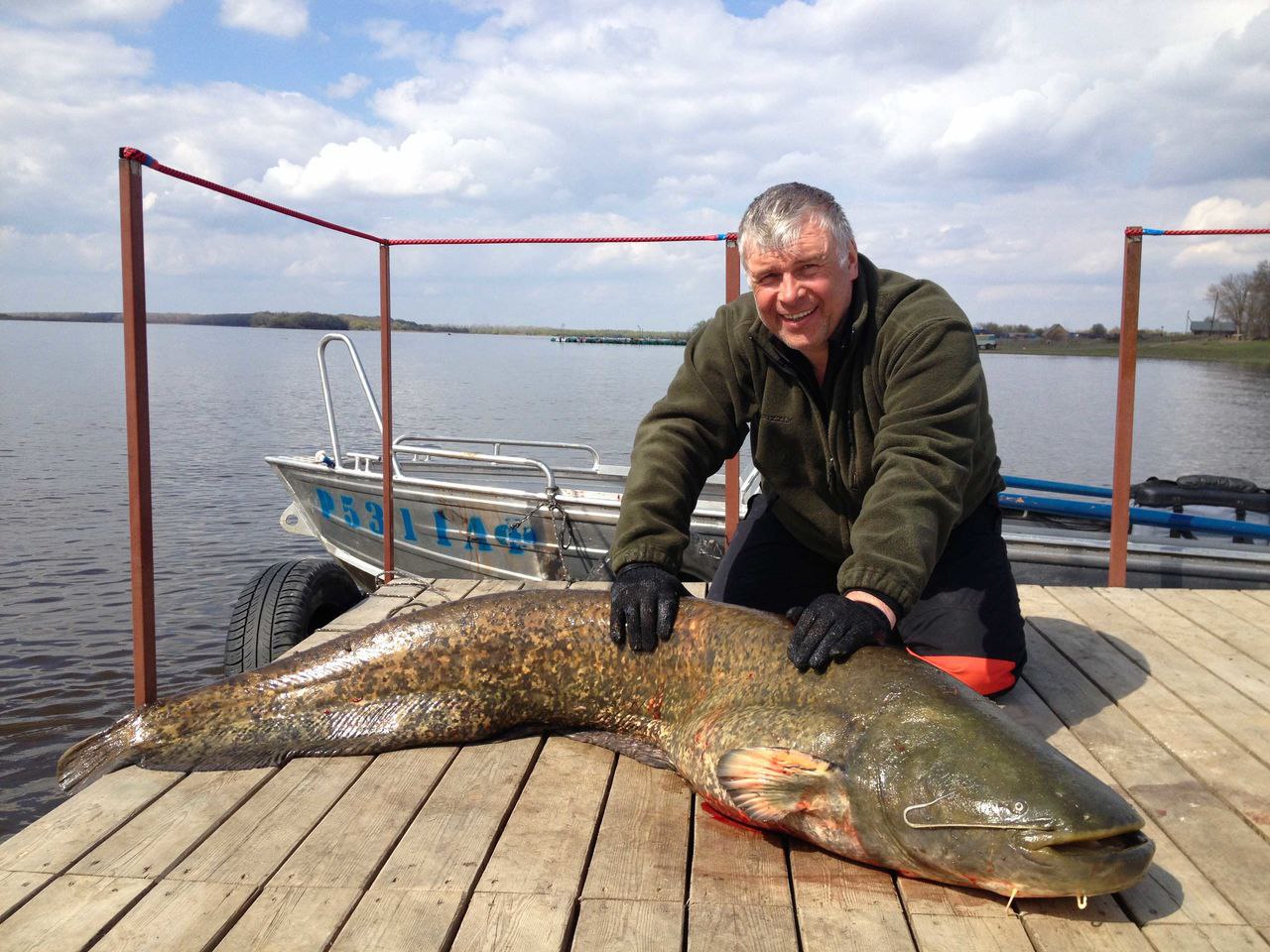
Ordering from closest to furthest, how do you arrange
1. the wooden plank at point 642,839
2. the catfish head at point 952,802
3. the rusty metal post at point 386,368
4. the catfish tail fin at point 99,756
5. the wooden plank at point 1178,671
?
1. the catfish head at point 952,802
2. the wooden plank at point 642,839
3. the catfish tail fin at point 99,756
4. the wooden plank at point 1178,671
5. the rusty metal post at point 386,368

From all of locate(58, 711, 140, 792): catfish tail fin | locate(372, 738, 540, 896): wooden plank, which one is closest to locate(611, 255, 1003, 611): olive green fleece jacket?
locate(372, 738, 540, 896): wooden plank

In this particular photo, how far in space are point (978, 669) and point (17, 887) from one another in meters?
2.83

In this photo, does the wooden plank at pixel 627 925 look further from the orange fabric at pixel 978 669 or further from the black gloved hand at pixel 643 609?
the orange fabric at pixel 978 669

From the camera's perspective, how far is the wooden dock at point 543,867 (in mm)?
2146

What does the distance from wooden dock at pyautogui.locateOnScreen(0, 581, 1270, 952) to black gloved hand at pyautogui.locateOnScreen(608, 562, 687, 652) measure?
1.26 ft

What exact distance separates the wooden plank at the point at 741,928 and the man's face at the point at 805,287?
170cm

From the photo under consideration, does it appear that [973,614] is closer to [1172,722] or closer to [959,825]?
[1172,722]

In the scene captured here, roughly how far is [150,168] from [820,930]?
9.79ft

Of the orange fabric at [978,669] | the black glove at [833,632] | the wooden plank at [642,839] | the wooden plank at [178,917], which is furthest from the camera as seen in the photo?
the orange fabric at [978,669]

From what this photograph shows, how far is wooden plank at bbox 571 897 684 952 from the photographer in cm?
211

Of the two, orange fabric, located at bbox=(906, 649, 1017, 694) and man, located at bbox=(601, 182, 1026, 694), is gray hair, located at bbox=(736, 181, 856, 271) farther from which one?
orange fabric, located at bbox=(906, 649, 1017, 694)

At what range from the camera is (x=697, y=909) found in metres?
2.24

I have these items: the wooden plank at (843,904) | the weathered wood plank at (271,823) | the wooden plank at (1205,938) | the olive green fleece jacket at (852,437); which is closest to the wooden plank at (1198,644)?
the olive green fleece jacket at (852,437)

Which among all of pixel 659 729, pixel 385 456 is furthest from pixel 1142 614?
pixel 385 456
